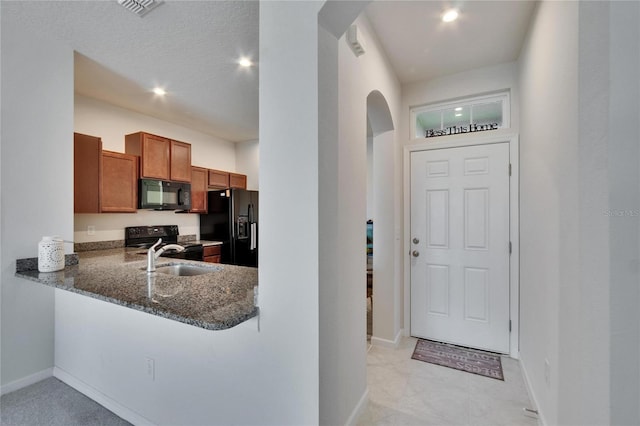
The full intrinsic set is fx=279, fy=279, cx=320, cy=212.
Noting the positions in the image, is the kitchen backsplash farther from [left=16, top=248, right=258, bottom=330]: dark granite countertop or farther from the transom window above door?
the transom window above door

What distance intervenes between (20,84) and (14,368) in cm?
203

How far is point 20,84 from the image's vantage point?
6.55 feet

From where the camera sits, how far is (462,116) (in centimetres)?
283

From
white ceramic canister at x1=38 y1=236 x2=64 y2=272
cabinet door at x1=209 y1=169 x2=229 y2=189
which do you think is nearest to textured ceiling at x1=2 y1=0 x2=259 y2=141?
cabinet door at x1=209 y1=169 x2=229 y2=189

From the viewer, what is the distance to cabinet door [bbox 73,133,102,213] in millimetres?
2826

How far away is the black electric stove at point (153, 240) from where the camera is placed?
364cm

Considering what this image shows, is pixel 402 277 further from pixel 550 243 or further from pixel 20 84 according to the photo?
pixel 20 84

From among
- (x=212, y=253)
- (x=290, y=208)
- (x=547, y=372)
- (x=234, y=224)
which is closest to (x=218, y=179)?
(x=234, y=224)

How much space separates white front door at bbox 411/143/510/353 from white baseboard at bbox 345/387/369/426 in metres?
1.31

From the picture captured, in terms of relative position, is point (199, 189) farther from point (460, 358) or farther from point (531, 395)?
point (531, 395)

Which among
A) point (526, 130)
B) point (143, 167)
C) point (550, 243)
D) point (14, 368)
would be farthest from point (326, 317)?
point (143, 167)

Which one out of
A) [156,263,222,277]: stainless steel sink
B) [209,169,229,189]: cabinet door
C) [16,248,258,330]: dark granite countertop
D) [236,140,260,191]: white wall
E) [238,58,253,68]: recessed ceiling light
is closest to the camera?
[16,248,258,330]: dark granite countertop

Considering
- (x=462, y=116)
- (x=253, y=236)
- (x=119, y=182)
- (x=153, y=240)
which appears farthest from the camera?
(x=253, y=236)

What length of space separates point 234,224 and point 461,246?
Answer: 3.03m
